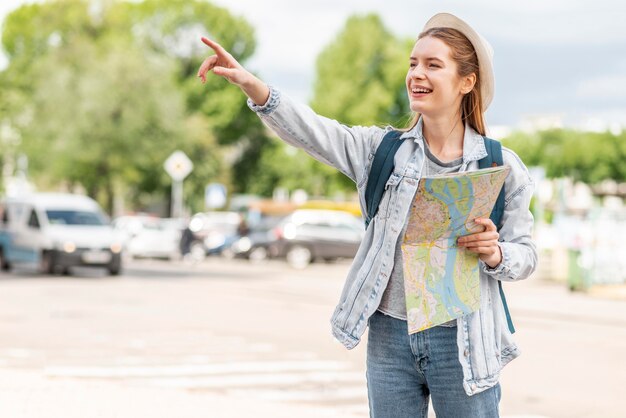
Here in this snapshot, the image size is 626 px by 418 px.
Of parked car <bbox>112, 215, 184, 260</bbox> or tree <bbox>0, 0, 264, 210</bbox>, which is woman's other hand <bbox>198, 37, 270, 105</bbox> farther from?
tree <bbox>0, 0, 264, 210</bbox>

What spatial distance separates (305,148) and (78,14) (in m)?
59.1

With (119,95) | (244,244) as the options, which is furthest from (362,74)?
(244,244)

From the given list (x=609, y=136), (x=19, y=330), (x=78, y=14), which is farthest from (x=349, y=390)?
(x=609, y=136)

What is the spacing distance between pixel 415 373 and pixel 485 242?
43 centimetres

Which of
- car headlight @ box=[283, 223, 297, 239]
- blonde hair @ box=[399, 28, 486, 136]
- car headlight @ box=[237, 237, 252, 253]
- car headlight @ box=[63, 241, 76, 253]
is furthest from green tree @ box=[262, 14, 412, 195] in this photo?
blonde hair @ box=[399, 28, 486, 136]

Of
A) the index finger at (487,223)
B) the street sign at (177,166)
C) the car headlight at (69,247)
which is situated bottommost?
the car headlight at (69,247)

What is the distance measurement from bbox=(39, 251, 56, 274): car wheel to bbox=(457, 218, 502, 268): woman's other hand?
20.9 meters

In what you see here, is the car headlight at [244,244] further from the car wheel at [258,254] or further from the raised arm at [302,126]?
the raised arm at [302,126]

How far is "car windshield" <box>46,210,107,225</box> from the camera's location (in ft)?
78.8

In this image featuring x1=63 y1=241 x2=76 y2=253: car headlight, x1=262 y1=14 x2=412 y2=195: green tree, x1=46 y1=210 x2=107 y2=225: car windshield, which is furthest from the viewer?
x1=262 y1=14 x2=412 y2=195: green tree

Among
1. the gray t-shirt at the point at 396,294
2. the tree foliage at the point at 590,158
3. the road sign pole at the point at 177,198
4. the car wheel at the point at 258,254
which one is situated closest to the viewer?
the gray t-shirt at the point at 396,294

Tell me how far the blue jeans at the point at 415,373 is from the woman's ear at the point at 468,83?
0.70 metres

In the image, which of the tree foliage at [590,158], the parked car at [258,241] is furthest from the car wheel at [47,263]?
the tree foliage at [590,158]

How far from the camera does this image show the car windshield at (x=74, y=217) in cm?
2402
